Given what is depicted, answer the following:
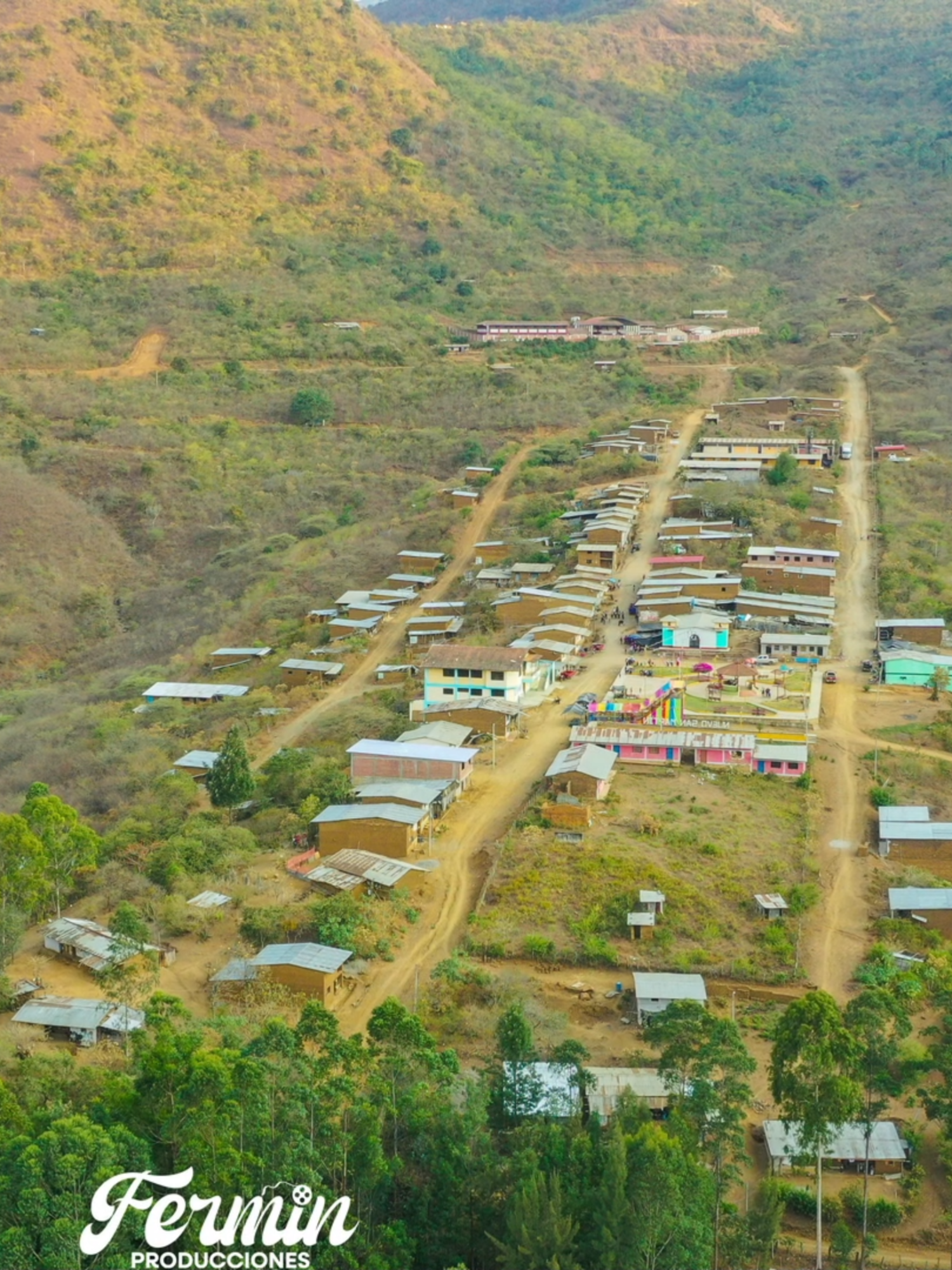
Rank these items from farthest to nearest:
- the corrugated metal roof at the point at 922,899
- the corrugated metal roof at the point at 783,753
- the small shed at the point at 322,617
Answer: the small shed at the point at 322,617
the corrugated metal roof at the point at 783,753
the corrugated metal roof at the point at 922,899

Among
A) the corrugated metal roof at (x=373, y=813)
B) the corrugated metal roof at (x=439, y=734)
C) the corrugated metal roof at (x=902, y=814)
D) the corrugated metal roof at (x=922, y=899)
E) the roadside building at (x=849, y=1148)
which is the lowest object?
the roadside building at (x=849, y=1148)

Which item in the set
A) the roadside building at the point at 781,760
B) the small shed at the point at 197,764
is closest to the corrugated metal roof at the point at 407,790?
the small shed at the point at 197,764

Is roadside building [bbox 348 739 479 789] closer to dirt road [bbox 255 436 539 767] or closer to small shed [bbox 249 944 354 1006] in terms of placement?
dirt road [bbox 255 436 539 767]

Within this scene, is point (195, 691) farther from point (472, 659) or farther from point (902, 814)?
point (902, 814)

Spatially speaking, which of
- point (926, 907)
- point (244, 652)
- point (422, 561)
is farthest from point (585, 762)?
point (422, 561)

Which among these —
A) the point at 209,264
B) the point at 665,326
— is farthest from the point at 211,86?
the point at 665,326

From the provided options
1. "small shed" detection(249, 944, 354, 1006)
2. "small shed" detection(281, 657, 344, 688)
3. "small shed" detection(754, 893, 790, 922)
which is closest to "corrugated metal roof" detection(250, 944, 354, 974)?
"small shed" detection(249, 944, 354, 1006)

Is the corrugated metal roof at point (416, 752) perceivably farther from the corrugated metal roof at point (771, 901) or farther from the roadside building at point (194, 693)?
the roadside building at point (194, 693)
